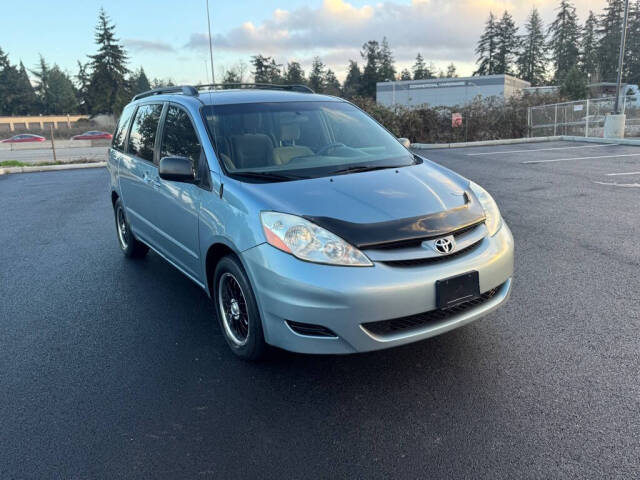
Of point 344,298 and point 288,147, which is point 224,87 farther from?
point 344,298

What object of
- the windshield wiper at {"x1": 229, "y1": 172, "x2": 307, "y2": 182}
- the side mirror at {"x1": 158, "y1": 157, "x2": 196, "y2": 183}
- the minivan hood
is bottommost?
the minivan hood

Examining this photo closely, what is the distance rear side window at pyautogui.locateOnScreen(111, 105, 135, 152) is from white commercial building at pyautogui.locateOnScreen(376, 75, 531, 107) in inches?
2317

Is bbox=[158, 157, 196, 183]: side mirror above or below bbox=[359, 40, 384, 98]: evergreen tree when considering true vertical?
below

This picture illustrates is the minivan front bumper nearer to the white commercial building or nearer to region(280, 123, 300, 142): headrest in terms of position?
region(280, 123, 300, 142): headrest

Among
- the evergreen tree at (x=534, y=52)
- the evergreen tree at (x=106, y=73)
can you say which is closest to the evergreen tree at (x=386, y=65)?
the evergreen tree at (x=534, y=52)

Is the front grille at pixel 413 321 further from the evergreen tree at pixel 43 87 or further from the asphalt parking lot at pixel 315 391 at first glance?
the evergreen tree at pixel 43 87

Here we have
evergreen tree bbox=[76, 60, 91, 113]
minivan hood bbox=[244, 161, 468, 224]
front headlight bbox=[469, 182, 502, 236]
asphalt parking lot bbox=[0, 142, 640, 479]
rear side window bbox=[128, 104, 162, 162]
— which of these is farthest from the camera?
evergreen tree bbox=[76, 60, 91, 113]

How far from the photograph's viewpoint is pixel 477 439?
2.60 m

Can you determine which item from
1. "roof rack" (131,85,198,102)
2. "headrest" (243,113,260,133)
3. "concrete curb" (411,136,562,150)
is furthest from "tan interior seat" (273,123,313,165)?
"concrete curb" (411,136,562,150)

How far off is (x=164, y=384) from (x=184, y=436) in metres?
0.61

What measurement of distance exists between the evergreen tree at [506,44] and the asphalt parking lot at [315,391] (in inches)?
4285

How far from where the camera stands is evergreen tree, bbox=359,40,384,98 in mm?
106688

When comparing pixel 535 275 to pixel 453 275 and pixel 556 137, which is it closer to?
pixel 453 275

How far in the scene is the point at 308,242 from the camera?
293 centimetres
